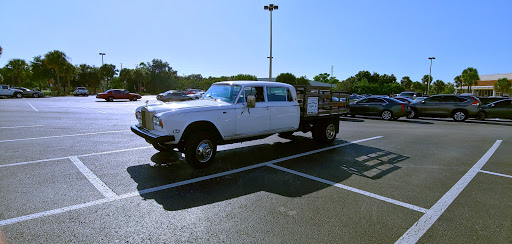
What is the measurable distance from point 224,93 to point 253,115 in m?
0.88

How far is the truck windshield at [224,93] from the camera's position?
21.2 ft

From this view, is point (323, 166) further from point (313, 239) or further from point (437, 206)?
point (313, 239)

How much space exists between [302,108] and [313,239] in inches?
198

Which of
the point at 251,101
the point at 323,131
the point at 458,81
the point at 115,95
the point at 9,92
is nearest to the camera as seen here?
the point at 251,101

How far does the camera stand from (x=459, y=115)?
1667cm

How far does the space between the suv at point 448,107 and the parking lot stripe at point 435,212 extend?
1262cm

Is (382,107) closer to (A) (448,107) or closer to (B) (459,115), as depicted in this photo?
(A) (448,107)

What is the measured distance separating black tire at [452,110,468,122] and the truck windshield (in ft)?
52.4

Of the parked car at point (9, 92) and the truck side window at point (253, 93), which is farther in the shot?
the parked car at point (9, 92)

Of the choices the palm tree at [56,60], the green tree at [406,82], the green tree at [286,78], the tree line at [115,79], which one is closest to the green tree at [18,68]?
the tree line at [115,79]

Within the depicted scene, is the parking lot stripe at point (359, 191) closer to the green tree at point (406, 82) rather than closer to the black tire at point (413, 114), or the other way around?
the black tire at point (413, 114)

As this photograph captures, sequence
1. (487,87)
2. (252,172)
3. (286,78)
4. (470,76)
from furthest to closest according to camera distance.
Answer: (487,87)
(470,76)
(286,78)
(252,172)

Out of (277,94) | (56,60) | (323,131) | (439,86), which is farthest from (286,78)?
(439,86)

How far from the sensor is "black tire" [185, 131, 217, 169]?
5625 millimetres
